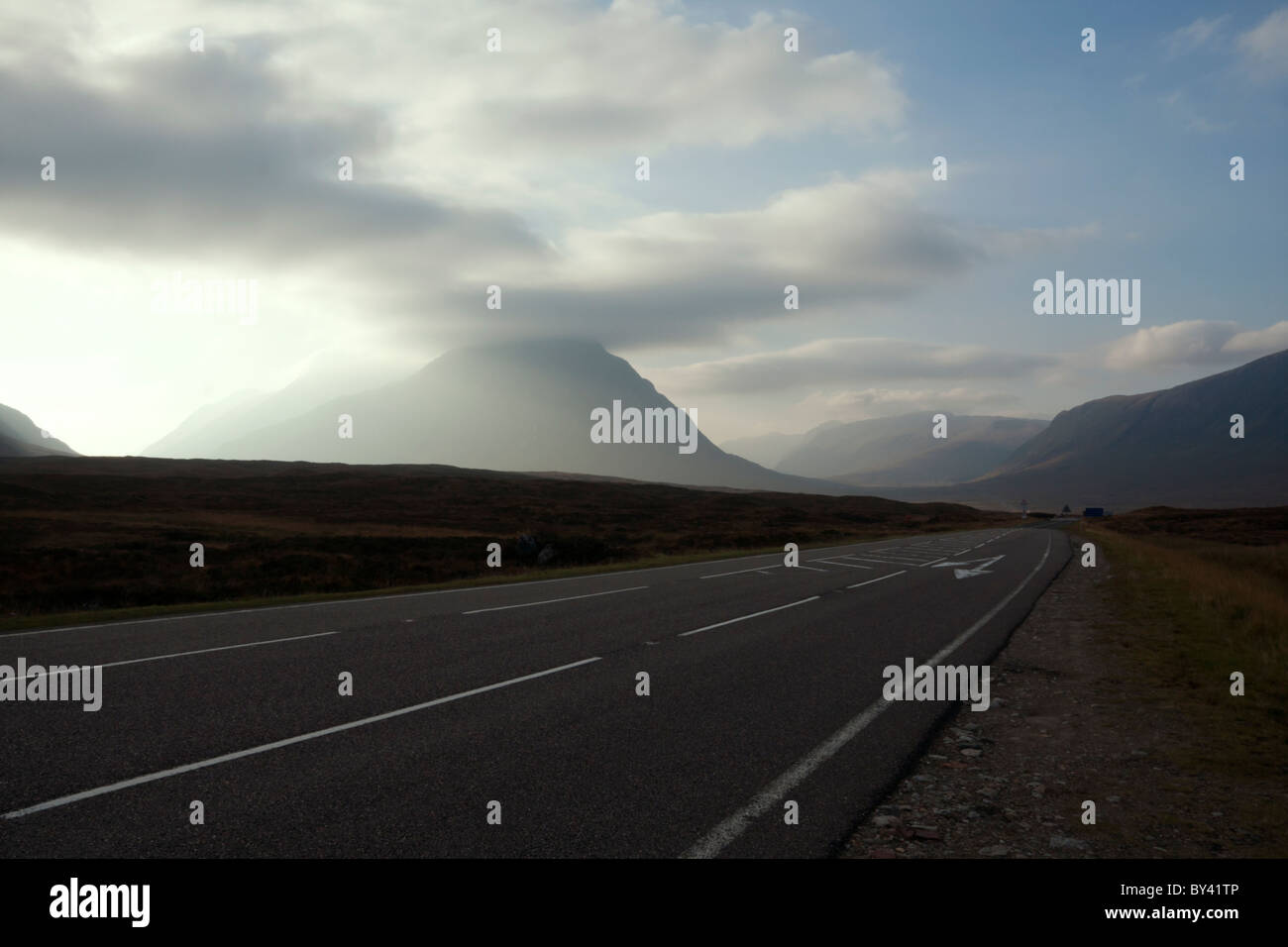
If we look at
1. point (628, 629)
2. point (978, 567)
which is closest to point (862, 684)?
point (628, 629)

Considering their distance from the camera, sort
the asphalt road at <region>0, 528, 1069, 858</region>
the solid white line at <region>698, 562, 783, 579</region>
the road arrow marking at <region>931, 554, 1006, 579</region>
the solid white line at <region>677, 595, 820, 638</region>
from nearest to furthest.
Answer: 1. the asphalt road at <region>0, 528, 1069, 858</region>
2. the solid white line at <region>677, 595, 820, 638</region>
3. the solid white line at <region>698, 562, 783, 579</region>
4. the road arrow marking at <region>931, 554, 1006, 579</region>

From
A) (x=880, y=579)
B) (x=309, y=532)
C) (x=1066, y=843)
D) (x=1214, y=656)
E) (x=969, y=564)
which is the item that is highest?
(x=309, y=532)

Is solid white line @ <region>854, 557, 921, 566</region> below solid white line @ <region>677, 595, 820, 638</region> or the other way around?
below

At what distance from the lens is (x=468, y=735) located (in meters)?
6.54

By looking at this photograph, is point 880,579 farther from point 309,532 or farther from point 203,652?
point 309,532

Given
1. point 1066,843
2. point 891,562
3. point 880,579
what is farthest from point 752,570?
point 1066,843

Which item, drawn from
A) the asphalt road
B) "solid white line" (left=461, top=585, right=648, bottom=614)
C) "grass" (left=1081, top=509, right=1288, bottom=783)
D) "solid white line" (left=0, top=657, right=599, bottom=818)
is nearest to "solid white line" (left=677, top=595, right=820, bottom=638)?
the asphalt road

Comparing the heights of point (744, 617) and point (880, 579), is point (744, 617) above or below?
above

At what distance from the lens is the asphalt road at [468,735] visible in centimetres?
462

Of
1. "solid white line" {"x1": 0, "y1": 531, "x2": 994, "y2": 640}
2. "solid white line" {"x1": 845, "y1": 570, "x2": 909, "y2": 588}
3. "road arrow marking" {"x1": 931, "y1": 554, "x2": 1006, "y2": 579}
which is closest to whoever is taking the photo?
"solid white line" {"x1": 0, "y1": 531, "x2": 994, "y2": 640}

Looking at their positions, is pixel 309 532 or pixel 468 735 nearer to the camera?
pixel 468 735

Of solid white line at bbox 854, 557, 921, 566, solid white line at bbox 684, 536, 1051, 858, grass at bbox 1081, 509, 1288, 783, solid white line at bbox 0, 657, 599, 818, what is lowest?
solid white line at bbox 854, 557, 921, 566

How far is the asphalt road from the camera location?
182 inches

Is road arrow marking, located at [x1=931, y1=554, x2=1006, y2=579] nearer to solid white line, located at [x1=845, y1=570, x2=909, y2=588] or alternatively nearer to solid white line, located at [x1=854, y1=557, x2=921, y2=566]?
solid white line, located at [x1=854, y1=557, x2=921, y2=566]
